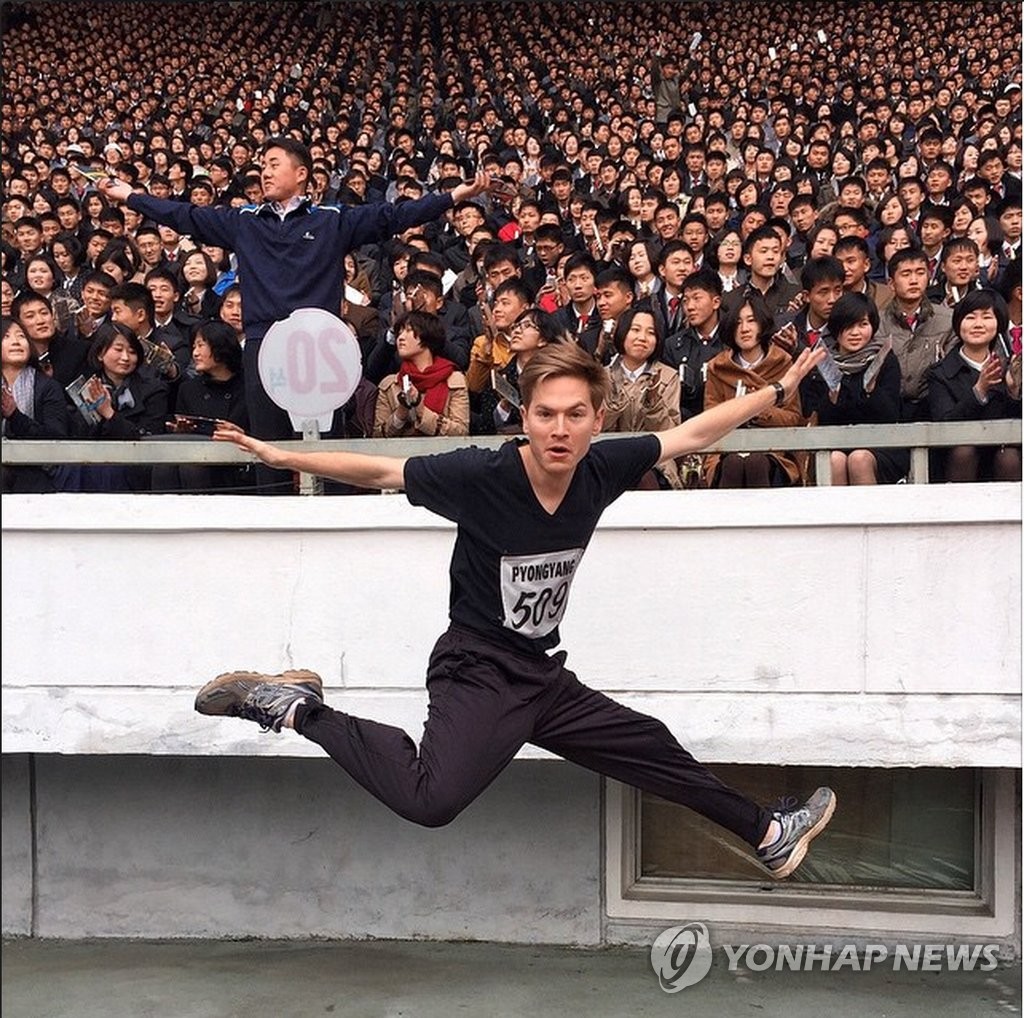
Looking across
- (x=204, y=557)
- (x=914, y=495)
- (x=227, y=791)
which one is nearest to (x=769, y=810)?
→ (x=914, y=495)

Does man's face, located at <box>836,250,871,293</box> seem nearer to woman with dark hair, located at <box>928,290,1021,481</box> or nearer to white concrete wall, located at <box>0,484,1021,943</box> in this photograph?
woman with dark hair, located at <box>928,290,1021,481</box>

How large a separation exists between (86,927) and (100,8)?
7244mm

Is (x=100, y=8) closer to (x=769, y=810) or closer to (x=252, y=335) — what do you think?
(x=252, y=335)

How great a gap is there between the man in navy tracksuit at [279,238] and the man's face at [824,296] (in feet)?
5.84

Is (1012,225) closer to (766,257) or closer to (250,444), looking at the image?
(766,257)

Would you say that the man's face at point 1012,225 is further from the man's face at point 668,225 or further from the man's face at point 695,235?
the man's face at point 668,225

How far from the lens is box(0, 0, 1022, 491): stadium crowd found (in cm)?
586

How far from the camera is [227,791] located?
6.78 m

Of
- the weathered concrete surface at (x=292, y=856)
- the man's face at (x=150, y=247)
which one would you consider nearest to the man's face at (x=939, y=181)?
the weathered concrete surface at (x=292, y=856)

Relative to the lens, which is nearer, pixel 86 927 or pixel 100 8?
pixel 86 927

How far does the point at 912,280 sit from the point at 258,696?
3.36m

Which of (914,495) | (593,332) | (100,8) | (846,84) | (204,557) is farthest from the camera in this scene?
(100,8)

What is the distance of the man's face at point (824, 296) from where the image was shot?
6.38 meters

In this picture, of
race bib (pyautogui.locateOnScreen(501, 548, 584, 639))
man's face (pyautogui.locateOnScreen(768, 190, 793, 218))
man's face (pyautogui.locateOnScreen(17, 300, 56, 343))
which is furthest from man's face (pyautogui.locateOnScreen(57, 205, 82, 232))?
race bib (pyautogui.locateOnScreen(501, 548, 584, 639))
